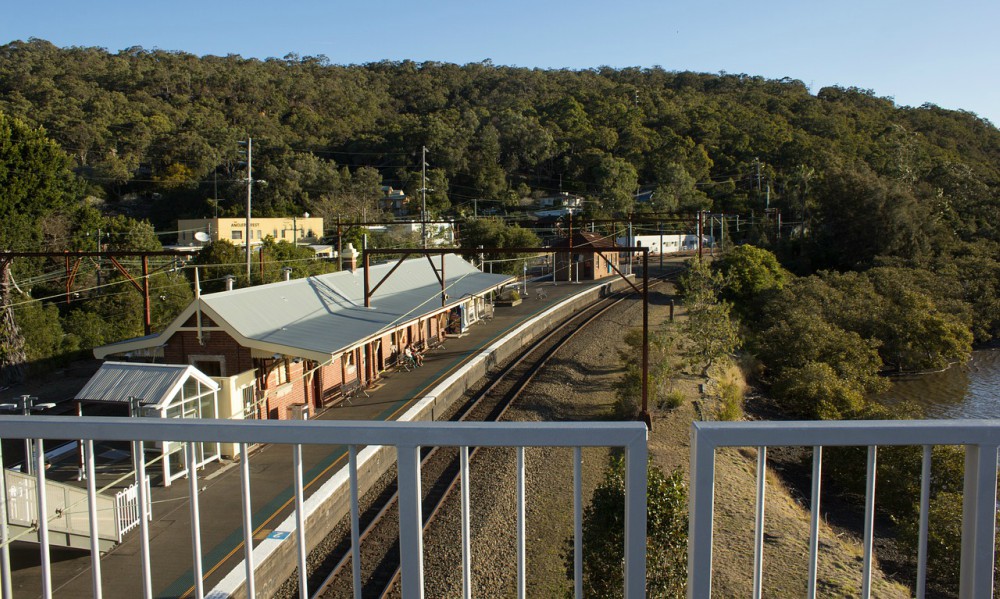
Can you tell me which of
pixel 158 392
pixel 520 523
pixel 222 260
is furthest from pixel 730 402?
pixel 222 260

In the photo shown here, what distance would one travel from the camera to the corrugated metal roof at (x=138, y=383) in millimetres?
9609

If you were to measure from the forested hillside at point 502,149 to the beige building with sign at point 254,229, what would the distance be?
3.41 m

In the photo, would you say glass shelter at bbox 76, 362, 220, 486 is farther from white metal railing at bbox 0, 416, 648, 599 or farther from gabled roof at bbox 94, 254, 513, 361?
white metal railing at bbox 0, 416, 648, 599

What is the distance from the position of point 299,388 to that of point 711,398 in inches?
364

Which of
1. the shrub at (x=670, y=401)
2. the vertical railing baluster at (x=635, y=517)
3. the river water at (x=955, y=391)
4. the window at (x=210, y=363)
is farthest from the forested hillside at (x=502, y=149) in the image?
the vertical railing baluster at (x=635, y=517)

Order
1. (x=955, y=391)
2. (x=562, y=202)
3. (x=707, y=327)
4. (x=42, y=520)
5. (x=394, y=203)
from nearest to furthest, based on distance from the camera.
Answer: (x=42, y=520) → (x=707, y=327) → (x=955, y=391) → (x=562, y=202) → (x=394, y=203)

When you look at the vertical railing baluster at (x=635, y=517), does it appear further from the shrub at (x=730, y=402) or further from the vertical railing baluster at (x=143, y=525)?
the shrub at (x=730, y=402)

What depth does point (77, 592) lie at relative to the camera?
6.55m

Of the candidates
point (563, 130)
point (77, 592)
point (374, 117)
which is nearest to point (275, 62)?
point (374, 117)

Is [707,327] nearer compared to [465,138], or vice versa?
[707,327]

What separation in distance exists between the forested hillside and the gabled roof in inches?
549

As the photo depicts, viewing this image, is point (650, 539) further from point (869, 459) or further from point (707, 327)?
point (707, 327)

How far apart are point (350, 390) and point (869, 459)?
13675 mm

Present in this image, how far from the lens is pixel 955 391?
71.1 ft
